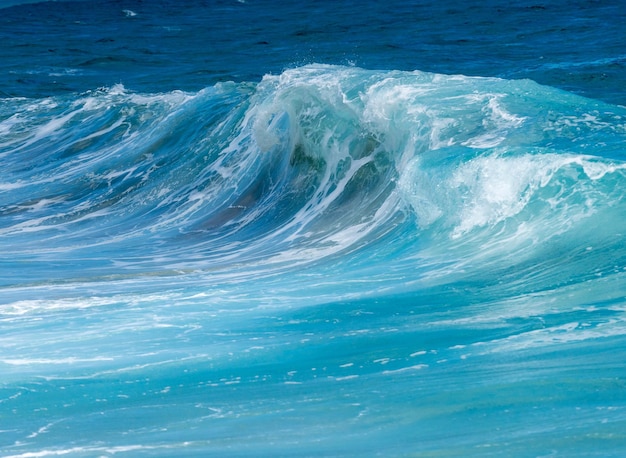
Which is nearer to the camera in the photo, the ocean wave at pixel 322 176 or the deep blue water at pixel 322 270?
the deep blue water at pixel 322 270

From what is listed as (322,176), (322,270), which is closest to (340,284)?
(322,270)

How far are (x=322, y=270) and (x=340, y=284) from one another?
574mm

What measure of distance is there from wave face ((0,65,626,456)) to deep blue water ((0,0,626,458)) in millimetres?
15

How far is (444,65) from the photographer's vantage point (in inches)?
595

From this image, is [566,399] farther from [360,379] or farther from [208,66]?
[208,66]

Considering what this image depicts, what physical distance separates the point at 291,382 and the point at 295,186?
15.9 feet

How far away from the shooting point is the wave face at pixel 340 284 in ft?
10.9

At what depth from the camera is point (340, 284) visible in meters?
5.08

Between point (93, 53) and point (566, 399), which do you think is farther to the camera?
point (93, 53)

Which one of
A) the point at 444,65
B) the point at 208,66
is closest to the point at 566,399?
the point at 444,65

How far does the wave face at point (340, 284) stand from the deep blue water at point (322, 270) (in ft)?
0.05

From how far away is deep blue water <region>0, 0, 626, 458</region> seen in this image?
131 inches

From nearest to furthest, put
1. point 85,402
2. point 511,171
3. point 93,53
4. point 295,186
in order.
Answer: point 85,402, point 511,171, point 295,186, point 93,53

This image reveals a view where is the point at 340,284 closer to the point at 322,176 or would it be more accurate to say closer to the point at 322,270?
the point at 322,270
